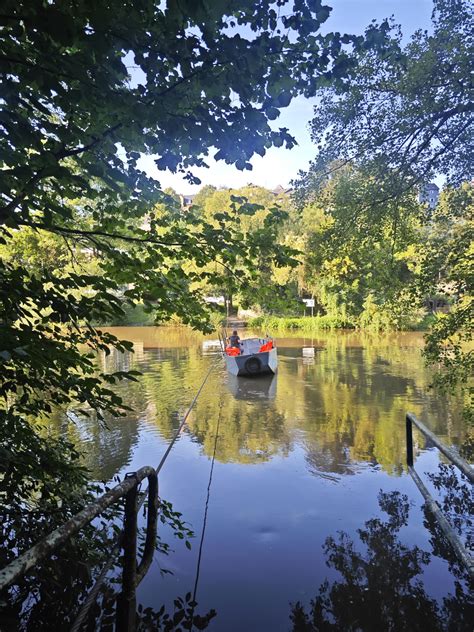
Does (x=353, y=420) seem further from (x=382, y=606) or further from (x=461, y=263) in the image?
(x=382, y=606)

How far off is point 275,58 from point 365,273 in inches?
239

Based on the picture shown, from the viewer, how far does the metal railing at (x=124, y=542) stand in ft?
4.75

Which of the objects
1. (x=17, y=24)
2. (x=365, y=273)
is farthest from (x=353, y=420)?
(x=17, y=24)

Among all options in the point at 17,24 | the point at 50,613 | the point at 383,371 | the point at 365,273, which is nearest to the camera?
the point at 17,24

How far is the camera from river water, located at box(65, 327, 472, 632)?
413 cm

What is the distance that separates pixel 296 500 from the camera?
6496 millimetres

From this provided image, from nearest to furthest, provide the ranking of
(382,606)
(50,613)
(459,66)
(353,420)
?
(50,613), (382,606), (459,66), (353,420)

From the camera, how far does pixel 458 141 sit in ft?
23.8

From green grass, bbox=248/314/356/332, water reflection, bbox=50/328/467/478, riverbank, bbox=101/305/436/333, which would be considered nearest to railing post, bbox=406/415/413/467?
water reflection, bbox=50/328/467/478

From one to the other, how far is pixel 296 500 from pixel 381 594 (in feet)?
7.66

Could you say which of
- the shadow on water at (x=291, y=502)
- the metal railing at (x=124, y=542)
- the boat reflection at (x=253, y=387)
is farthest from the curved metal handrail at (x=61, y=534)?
the boat reflection at (x=253, y=387)

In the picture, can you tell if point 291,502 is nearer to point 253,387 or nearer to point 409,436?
point 409,436

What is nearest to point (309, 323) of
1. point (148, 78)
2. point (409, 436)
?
point (409, 436)

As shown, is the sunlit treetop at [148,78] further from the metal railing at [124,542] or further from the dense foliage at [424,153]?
the dense foliage at [424,153]
